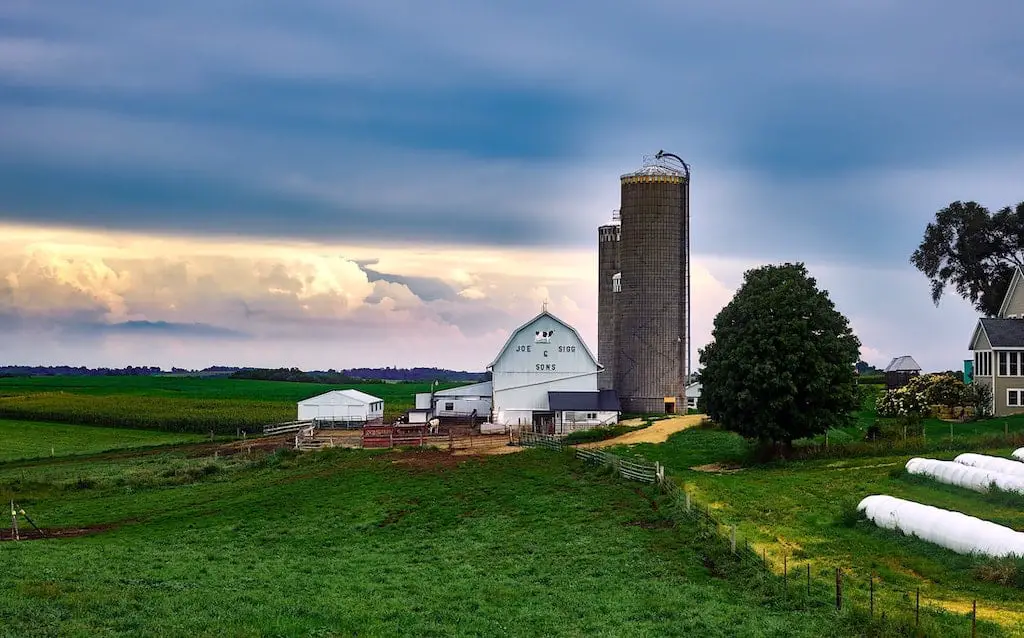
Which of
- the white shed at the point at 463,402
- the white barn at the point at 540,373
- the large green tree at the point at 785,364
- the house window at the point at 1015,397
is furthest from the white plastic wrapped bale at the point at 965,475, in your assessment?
the white shed at the point at 463,402

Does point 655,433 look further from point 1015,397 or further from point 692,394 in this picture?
point 1015,397

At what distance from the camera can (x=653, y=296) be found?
75.0 m

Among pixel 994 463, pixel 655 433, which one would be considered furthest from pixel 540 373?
pixel 994 463

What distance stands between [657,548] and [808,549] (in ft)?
14.5

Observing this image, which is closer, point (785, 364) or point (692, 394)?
point (785, 364)

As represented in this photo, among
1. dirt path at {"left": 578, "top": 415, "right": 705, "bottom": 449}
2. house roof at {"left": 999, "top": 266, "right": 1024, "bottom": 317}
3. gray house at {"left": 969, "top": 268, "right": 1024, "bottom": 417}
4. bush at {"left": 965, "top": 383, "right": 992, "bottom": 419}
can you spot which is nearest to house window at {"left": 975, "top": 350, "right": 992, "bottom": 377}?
gray house at {"left": 969, "top": 268, "right": 1024, "bottom": 417}

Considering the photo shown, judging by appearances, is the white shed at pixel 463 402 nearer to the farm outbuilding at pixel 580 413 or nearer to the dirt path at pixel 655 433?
the farm outbuilding at pixel 580 413

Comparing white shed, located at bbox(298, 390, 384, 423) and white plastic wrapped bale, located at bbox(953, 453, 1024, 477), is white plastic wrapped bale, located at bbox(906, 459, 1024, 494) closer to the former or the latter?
white plastic wrapped bale, located at bbox(953, 453, 1024, 477)

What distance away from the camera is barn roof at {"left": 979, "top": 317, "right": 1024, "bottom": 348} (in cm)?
6266

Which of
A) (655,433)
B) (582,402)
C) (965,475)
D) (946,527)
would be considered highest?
(582,402)

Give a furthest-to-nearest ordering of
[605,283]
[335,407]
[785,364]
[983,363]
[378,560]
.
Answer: [605,283] → [335,407] → [983,363] → [785,364] → [378,560]

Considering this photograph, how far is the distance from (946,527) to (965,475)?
31.1ft

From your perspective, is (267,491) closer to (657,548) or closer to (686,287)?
(657,548)

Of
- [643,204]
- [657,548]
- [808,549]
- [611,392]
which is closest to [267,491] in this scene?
[657,548]
